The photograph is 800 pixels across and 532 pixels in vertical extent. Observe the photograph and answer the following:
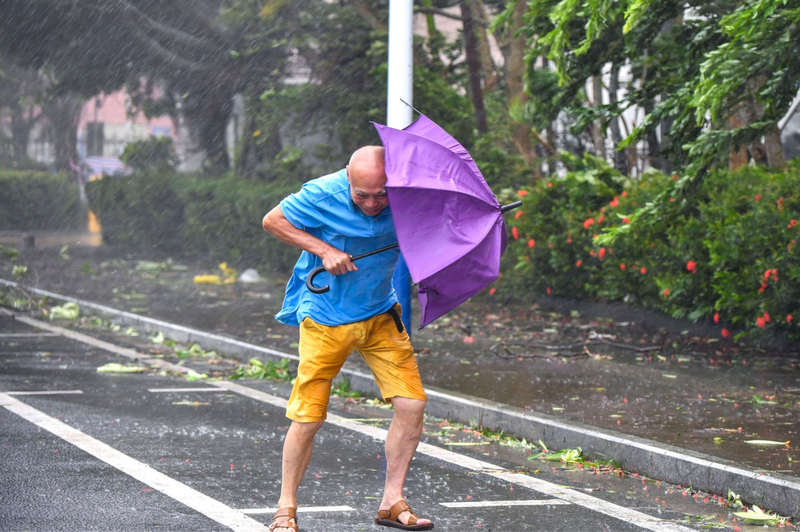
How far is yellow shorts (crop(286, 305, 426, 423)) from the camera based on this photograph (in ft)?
15.1

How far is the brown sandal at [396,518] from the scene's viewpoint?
15.2 ft

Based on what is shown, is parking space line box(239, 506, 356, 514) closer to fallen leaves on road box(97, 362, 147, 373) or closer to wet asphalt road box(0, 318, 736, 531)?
wet asphalt road box(0, 318, 736, 531)

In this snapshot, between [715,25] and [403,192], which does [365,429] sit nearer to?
[403,192]

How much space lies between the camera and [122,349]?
10.9 metres

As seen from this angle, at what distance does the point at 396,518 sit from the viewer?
15.3ft

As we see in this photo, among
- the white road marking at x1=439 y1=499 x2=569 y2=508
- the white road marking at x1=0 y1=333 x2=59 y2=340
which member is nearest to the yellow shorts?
the white road marking at x1=439 y1=499 x2=569 y2=508

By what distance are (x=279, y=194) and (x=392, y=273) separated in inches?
586

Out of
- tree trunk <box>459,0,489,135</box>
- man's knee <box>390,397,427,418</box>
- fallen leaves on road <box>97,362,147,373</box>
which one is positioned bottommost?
fallen leaves on road <box>97,362,147,373</box>

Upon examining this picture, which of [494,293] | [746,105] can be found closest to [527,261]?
[494,293]

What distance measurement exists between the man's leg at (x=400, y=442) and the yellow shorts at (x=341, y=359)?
50mm

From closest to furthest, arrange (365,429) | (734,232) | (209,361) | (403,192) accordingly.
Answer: (403,192) → (365,429) → (734,232) → (209,361)

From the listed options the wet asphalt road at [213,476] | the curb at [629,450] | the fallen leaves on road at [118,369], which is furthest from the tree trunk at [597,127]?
the wet asphalt road at [213,476]

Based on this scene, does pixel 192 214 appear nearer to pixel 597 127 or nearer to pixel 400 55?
pixel 597 127

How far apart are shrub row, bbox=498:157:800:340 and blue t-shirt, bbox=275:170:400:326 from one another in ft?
14.5
